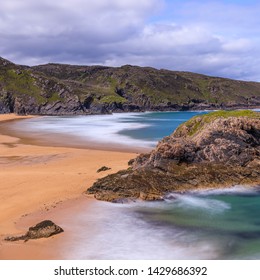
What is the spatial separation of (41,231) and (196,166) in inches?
458

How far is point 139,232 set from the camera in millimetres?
15453

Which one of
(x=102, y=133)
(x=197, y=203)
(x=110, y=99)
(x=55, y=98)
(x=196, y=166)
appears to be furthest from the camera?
(x=110, y=99)

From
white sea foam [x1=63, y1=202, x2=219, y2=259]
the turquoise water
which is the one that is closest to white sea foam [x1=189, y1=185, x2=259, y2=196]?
white sea foam [x1=63, y1=202, x2=219, y2=259]

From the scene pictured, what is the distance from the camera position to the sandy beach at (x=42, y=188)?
45.1ft

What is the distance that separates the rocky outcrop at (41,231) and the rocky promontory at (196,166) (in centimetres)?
498

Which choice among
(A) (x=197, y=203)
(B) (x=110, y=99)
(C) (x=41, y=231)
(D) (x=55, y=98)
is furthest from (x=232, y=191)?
(B) (x=110, y=99)

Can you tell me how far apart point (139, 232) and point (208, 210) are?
15.6ft

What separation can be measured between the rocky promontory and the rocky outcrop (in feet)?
16.3

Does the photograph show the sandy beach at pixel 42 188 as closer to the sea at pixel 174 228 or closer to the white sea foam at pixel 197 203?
the sea at pixel 174 228

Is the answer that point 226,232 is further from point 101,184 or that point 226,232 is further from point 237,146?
point 237,146

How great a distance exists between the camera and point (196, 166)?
22.9 metres

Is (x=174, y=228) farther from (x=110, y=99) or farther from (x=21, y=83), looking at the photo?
(x=110, y=99)

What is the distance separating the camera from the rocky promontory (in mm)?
20375

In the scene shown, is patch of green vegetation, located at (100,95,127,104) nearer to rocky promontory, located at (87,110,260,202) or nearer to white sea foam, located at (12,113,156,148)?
white sea foam, located at (12,113,156,148)
